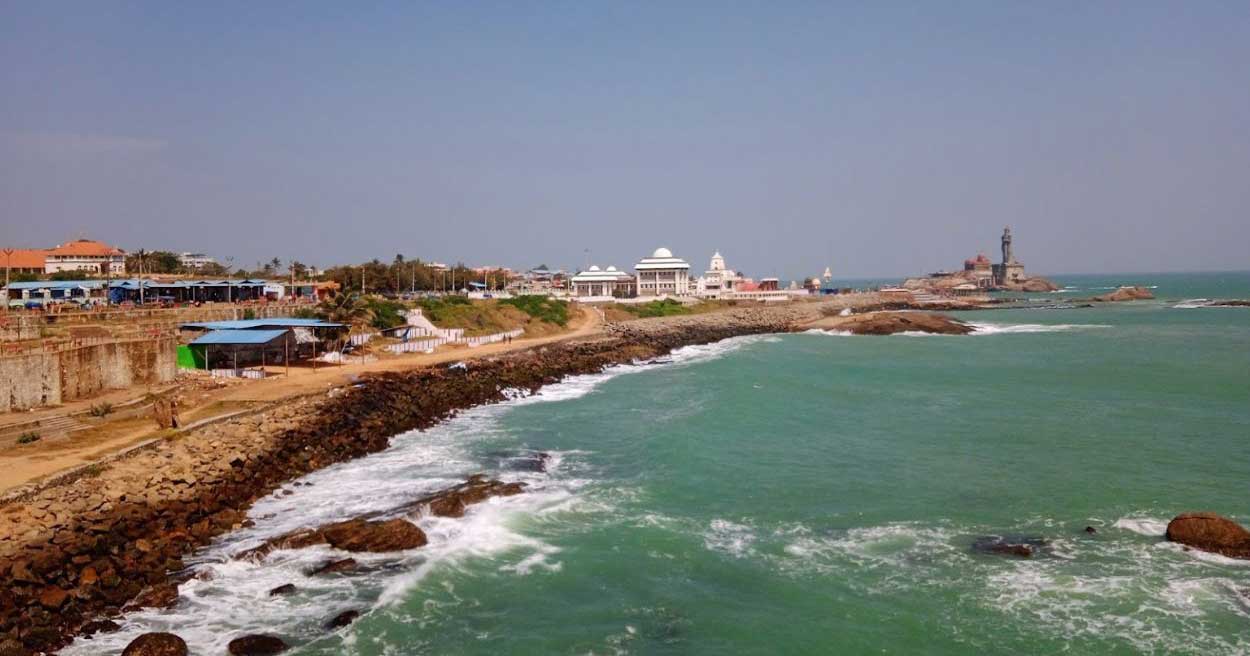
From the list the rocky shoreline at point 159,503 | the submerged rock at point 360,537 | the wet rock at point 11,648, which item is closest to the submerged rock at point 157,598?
the rocky shoreline at point 159,503

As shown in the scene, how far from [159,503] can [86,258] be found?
67250 mm

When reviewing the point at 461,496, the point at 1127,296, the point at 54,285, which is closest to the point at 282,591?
the point at 461,496

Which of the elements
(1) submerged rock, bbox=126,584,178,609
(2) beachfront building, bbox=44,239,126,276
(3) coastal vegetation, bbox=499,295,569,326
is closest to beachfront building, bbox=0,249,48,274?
(2) beachfront building, bbox=44,239,126,276

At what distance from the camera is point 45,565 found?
15.5 m

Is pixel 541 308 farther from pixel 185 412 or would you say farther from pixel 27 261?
pixel 185 412

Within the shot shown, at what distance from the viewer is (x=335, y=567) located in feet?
55.6

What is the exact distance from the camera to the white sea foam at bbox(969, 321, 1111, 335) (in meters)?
80.4

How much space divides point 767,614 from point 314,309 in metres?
43.1

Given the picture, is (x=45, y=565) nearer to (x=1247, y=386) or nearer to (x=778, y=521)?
(x=778, y=521)

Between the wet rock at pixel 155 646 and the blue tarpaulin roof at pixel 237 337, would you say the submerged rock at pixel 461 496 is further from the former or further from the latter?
the blue tarpaulin roof at pixel 237 337

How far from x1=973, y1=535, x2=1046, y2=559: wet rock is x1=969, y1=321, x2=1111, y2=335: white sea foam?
2623 inches

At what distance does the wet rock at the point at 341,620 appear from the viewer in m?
14.3

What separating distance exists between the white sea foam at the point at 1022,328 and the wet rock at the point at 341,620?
254 feet

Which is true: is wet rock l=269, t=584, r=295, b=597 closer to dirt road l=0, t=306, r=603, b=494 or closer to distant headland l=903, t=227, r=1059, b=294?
dirt road l=0, t=306, r=603, b=494
